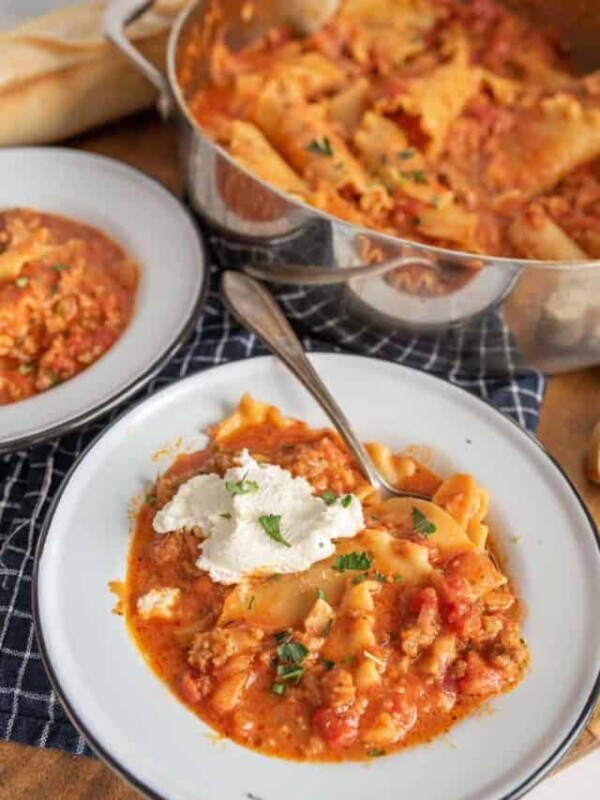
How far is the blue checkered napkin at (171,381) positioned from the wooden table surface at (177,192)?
50 mm

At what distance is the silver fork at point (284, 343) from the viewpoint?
2.99 m

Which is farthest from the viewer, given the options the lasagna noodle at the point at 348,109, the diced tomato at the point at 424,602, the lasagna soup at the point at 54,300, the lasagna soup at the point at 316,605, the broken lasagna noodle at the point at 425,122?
the lasagna noodle at the point at 348,109

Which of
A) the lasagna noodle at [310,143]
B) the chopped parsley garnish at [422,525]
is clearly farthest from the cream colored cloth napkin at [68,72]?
the chopped parsley garnish at [422,525]

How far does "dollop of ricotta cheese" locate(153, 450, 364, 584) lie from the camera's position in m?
2.65

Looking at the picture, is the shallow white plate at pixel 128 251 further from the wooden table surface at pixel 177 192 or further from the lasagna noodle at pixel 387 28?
the lasagna noodle at pixel 387 28

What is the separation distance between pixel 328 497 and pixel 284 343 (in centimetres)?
62

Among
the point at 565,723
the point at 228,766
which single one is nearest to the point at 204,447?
the point at 228,766

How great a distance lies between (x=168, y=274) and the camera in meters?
3.54

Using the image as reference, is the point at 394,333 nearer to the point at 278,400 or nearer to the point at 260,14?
the point at 278,400

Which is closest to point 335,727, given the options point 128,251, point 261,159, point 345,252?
point 345,252

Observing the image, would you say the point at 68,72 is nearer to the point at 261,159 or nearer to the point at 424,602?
the point at 261,159

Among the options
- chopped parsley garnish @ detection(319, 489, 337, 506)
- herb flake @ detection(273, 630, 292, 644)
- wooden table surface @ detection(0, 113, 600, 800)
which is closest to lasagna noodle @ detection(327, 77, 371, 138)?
wooden table surface @ detection(0, 113, 600, 800)

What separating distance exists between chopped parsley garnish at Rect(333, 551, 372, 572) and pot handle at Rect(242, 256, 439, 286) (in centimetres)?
88

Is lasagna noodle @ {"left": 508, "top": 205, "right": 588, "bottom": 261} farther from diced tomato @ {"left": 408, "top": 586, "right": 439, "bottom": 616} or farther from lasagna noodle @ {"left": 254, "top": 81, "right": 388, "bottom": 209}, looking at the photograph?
diced tomato @ {"left": 408, "top": 586, "right": 439, "bottom": 616}
